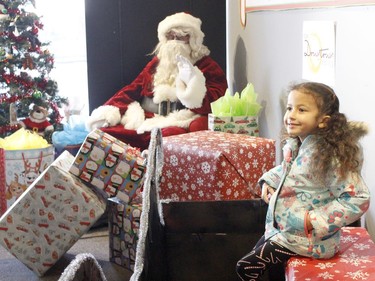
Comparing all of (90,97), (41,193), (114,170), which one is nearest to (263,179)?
(114,170)

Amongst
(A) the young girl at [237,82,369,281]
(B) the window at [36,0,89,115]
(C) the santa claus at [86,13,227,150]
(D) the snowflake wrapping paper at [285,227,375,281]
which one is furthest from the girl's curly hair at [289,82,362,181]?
(B) the window at [36,0,89,115]

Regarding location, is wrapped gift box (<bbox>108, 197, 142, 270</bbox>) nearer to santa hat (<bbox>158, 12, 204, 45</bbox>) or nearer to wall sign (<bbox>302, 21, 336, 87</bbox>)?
wall sign (<bbox>302, 21, 336, 87</bbox>)

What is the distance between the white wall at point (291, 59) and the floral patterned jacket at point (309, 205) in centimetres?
50

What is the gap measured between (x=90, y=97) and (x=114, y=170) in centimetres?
164

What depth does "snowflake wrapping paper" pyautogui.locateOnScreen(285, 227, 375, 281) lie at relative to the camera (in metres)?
1.75

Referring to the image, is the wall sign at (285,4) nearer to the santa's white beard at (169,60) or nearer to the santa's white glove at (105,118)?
the santa's white beard at (169,60)

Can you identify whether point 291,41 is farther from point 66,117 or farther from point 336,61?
point 66,117

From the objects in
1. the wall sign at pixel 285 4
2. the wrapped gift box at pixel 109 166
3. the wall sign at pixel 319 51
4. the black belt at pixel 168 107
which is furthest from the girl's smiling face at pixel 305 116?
the black belt at pixel 168 107

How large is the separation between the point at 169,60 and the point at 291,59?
0.97 m

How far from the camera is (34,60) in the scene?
440 cm

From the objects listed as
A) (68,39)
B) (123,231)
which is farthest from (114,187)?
(68,39)

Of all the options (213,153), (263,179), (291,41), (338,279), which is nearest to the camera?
(338,279)

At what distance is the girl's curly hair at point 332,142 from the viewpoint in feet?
6.08

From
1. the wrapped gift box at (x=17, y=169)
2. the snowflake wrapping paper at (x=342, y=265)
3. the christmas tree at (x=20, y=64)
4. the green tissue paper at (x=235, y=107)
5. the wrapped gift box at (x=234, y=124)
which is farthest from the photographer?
the christmas tree at (x=20, y=64)
